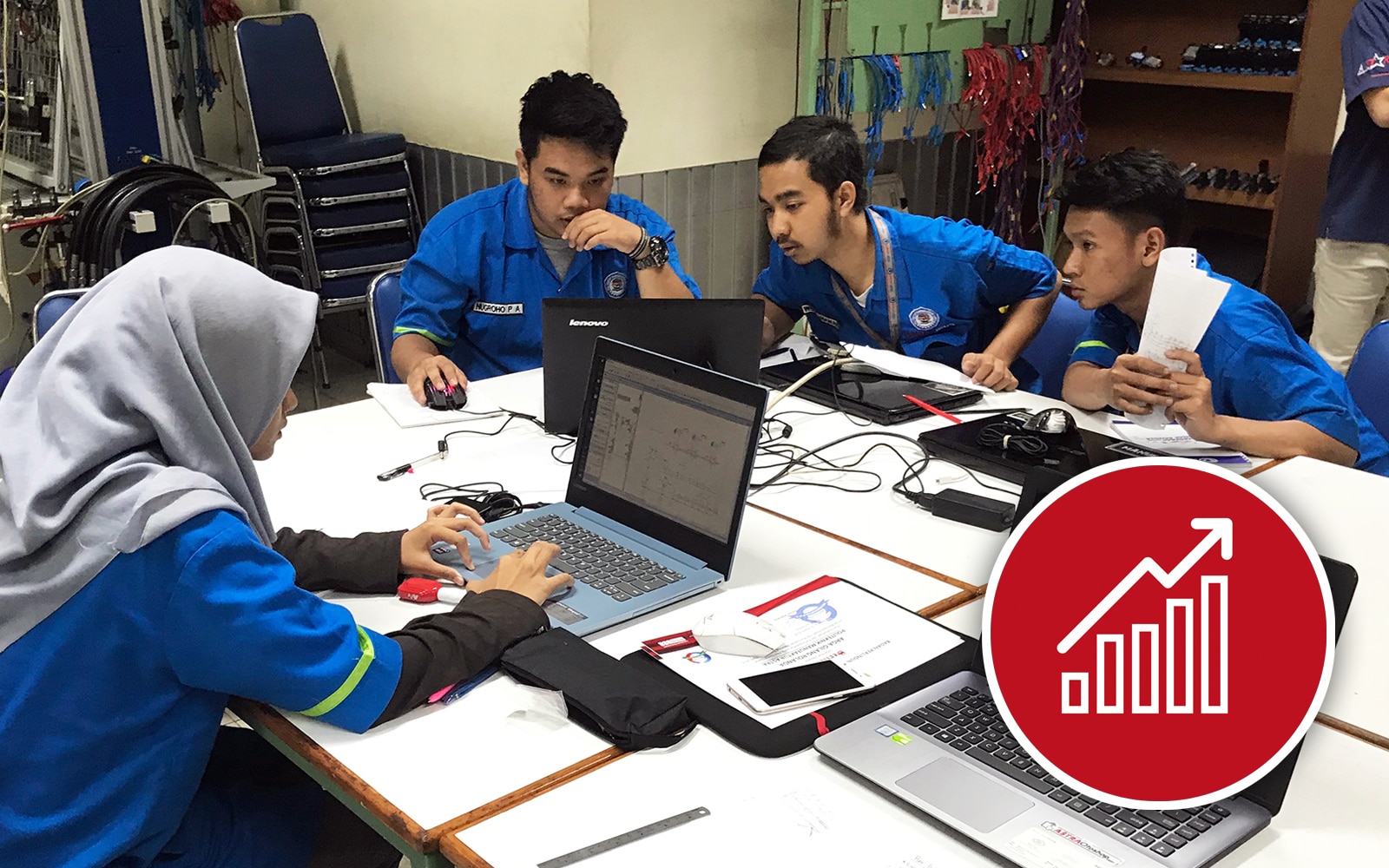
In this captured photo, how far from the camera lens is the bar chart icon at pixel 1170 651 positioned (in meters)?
1.03

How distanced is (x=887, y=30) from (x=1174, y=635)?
10.5ft

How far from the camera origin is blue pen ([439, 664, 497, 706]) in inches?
51.4

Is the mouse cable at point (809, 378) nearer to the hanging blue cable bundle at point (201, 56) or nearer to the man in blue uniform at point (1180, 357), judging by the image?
the man in blue uniform at point (1180, 357)

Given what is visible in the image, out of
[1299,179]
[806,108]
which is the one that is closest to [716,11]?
[806,108]

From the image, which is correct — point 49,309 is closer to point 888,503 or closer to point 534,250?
point 534,250

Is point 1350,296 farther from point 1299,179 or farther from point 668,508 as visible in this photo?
point 668,508

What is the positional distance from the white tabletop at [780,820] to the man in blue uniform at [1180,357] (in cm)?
94

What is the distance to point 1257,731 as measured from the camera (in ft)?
3.44

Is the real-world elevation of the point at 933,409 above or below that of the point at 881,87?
below

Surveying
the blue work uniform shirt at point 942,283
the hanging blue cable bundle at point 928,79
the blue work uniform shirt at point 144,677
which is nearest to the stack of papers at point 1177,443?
the blue work uniform shirt at point 942,283

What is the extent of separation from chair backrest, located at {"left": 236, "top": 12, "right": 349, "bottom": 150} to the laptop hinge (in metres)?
3.21

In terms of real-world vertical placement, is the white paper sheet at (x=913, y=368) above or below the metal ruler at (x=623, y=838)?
above

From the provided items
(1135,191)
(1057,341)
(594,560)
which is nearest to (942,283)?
(1057,341)

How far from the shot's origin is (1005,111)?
14.2 ft
